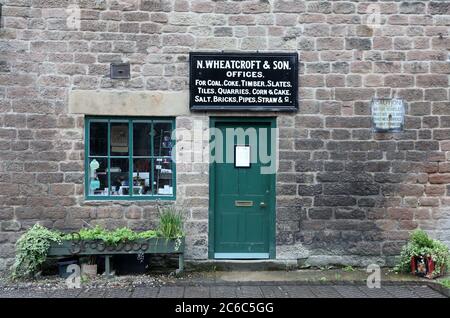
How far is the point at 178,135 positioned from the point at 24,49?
2.72 metres

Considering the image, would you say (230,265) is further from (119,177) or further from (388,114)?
(388,114)

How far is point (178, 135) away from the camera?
8.20m

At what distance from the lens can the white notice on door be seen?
327 inches

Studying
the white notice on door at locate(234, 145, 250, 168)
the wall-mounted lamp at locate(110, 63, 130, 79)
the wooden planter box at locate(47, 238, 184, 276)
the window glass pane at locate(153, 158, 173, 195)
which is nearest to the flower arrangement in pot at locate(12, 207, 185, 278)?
the wooden planter box at locate(47, 238, 184, 276)

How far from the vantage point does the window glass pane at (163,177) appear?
8289mm

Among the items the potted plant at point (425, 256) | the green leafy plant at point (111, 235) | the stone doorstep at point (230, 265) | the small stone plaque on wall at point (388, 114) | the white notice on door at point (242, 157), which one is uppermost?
the small stone plaque on wall at point (388, 114)

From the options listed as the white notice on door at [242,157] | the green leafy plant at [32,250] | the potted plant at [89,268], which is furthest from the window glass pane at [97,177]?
the white notice on door at [242,157]

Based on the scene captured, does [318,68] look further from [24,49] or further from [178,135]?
[24,49]

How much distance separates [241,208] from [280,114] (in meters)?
1.62

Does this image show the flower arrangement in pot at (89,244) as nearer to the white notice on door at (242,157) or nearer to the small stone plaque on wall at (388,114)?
the white notice on door at (242,157)

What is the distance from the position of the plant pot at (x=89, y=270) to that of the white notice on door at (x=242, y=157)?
268 cm

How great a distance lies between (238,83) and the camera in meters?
8.17

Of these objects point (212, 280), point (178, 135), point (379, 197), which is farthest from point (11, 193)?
point (379, 197)

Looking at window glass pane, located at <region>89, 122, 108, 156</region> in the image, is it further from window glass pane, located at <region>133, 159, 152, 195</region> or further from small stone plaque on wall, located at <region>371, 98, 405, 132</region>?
small stone plaque on wall, located at <region>371, 98, 405, 132</region>
